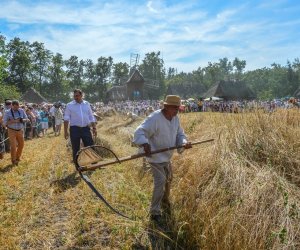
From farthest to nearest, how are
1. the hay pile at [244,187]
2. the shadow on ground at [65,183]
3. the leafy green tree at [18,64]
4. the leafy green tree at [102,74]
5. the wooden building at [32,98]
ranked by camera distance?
the leafy green tree at [102,74]
the leafy green tree at [18,64]
the wooden building at [32,98]
the shadow on ground at [65,183]
the hay pile at [244,187]

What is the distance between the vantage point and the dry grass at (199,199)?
4664 millimetres

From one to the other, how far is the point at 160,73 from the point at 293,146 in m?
103

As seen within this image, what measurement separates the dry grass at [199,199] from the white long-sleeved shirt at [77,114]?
4.00ft

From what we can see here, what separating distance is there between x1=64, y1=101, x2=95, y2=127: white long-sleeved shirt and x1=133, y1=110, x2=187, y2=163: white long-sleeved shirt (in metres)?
3.60

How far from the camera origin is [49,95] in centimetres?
9400

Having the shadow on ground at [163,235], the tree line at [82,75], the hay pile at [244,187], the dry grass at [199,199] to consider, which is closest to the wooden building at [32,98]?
the tree line at [82,75]

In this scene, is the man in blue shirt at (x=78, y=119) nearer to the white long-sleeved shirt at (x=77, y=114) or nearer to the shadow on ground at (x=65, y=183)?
the white long-sleeved shirt at (x=77, y=114)

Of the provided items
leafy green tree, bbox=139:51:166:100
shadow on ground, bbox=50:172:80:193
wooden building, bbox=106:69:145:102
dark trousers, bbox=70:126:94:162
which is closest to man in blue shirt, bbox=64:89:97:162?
dark trousers, bbox=70:126:94:162

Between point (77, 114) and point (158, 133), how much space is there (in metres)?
3.77

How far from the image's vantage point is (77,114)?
28.3ft

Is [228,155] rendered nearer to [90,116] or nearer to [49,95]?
[90,116]

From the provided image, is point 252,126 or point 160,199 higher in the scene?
point 252,126

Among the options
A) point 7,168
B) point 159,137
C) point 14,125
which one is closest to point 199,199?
point 159,137

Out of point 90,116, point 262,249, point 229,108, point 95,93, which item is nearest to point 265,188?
point 262,249
